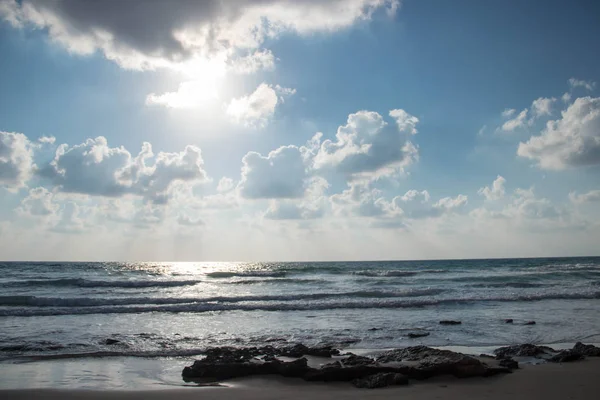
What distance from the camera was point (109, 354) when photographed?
1065 centimetres

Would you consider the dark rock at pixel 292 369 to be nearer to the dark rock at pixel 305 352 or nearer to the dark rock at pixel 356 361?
the dark rock at pixel 356 361

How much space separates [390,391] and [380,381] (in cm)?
35

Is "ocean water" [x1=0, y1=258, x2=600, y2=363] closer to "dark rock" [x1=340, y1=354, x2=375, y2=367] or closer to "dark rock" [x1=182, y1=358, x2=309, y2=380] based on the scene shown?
"dark rock" [x1=182, y1=358, x2=309, y2=380]

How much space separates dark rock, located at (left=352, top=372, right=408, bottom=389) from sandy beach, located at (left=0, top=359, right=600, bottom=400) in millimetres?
137

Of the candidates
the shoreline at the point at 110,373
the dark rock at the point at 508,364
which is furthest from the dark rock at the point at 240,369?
the dark rock at the point at 508,364

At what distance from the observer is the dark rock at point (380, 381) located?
7.29 m

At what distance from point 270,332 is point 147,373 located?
221 inches

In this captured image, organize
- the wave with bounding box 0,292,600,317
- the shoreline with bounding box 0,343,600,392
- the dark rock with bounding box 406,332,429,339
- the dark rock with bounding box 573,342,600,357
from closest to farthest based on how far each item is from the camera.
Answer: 1. the shoreline with bounding box 0,343,600,392
2. the dark rock with bounding box 573,342,600,357
3. the dark rock with bounding box 406,332,429,339
4. the wave with bounding box 0,292,600,317

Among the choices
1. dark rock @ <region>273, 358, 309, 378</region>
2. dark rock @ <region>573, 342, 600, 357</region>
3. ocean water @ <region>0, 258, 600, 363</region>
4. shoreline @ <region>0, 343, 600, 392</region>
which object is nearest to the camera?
shoreline @ <region>0, 343, 600, 392</region>

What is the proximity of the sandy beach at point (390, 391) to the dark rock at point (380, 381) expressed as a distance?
0.45 ft

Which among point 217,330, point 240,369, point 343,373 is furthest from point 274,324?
point 343,373

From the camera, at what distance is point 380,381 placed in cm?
736

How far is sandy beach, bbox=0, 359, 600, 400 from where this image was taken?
679cm

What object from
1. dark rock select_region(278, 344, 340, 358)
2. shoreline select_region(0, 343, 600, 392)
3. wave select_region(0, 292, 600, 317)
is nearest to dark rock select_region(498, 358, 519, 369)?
shoreline select_region(0, 343, 600, 392)
